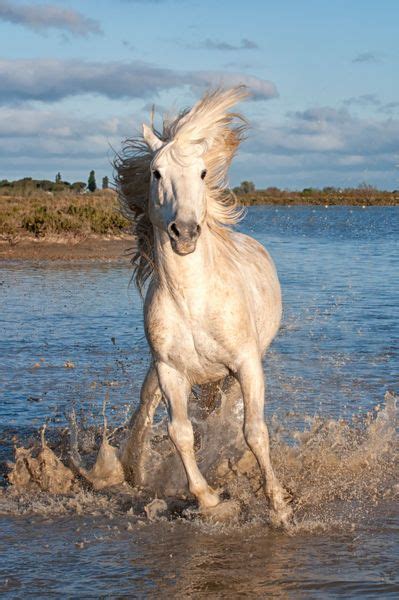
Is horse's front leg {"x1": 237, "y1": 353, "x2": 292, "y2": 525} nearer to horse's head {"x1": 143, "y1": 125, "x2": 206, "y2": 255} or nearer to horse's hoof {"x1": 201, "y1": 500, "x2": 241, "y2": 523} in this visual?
horse's hoof {"x1": 201, "y1": 500, "x2": 241, "y2": 523}

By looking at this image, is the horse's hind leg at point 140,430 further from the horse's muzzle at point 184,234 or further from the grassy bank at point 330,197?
the grassy bank at point 330,197

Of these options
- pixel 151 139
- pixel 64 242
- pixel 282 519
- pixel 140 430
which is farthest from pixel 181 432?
pixel 64 242

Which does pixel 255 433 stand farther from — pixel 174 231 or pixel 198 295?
pixel 174 231

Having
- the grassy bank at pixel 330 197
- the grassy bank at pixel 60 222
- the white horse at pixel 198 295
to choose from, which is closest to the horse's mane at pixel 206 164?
the white horse at pixel 198 295

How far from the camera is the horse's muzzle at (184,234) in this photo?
5.17 meters

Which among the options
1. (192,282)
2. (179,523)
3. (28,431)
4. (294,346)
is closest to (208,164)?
(192,282)

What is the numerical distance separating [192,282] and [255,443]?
110cm

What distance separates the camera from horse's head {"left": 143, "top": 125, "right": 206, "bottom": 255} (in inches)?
205

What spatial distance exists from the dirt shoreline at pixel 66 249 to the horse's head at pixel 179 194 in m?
18.1

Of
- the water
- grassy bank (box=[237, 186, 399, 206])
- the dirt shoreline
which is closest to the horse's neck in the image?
the water

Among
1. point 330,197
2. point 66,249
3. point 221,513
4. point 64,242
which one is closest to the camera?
point 221,513

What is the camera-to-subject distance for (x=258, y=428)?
19.3 feet

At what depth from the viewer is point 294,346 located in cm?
1240

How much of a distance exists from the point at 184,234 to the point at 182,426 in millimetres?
1391
